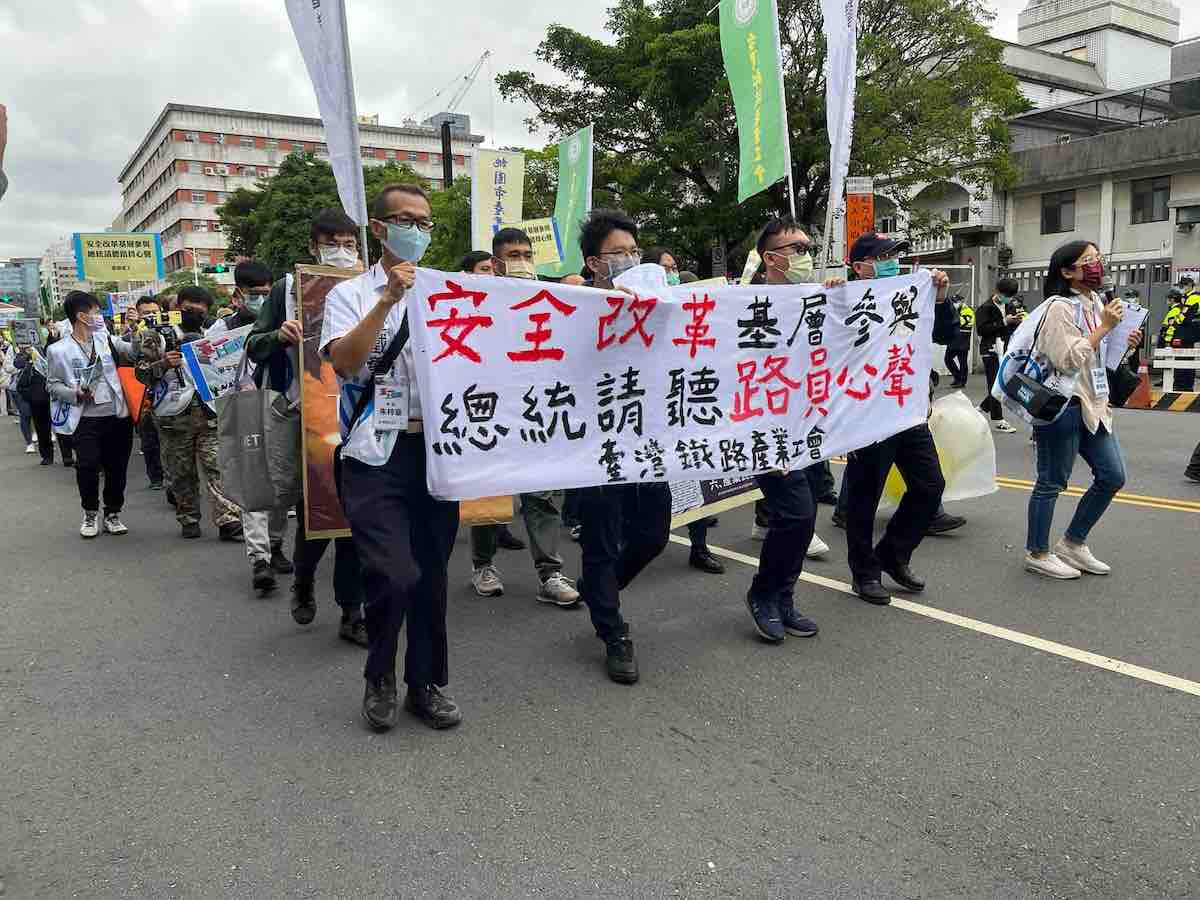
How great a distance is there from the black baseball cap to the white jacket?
5.43m

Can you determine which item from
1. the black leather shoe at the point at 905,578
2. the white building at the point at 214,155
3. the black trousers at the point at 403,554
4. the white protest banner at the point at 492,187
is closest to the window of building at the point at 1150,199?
the white protest banner at the point at 492,187

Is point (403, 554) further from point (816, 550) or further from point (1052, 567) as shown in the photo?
point (1052, 567)

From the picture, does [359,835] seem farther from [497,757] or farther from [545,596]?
[545,596]

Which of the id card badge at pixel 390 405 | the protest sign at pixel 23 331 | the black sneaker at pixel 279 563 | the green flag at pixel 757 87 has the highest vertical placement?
the green flag at pixel 757 87

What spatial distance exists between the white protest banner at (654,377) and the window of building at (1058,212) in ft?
83.6

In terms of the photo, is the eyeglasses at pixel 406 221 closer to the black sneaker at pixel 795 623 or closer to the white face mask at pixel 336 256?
the white face mask at pixel 336 256

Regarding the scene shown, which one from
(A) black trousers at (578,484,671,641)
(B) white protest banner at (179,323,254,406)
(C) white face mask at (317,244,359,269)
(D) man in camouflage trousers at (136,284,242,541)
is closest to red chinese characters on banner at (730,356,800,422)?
(A) black trousers at (578,484,671,641)

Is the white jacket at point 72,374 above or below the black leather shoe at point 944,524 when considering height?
above

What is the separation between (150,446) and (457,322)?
Answer: 6731 mm

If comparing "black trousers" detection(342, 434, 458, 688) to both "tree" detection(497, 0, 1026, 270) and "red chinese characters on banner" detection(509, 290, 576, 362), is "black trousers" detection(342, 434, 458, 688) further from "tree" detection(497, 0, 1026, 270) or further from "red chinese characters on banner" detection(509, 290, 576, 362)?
"tree" detection(497, 0, 1026, 270)

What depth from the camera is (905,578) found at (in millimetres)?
4875

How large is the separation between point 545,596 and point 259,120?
283 feet

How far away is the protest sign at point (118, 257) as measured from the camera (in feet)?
64.3

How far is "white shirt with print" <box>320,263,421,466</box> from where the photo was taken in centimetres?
313
